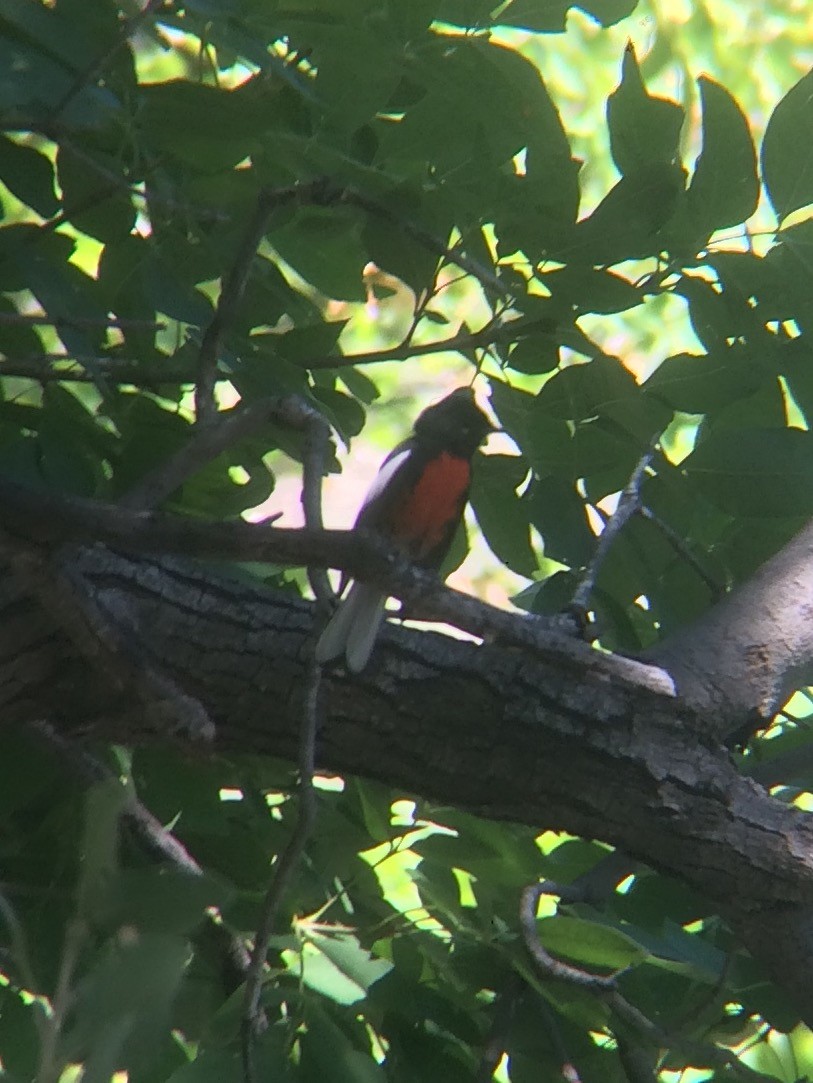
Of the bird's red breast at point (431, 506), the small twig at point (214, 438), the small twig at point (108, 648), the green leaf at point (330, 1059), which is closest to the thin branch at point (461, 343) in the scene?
the small twig at point (214, 438)

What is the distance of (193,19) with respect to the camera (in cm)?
160

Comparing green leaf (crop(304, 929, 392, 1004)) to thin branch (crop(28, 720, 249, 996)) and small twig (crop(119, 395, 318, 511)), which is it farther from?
small twig (crop(119, 395, 318, 511))

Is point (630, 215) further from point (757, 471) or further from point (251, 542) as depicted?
point (251, 542)

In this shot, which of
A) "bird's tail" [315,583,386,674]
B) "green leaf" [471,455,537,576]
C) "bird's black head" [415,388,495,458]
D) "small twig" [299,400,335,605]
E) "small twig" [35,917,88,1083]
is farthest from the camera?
"bird's black head" [415,388,495,458]

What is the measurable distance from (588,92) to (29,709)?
15.2 feet

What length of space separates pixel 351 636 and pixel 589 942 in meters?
0.59

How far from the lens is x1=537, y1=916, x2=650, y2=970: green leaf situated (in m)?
1.81

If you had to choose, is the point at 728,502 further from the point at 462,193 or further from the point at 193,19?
the point at 193,19

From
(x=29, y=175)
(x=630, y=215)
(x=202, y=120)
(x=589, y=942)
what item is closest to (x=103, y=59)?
(x=202, y=120)

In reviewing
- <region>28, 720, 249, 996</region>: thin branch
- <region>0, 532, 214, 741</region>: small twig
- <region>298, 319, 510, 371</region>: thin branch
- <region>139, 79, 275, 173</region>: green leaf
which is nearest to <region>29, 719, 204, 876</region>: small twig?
<region>28, 720, 249, 996</region>: thin branch

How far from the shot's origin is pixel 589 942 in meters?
1.86

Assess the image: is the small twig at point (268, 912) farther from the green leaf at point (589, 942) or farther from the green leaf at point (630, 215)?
the green leaf at point (630, 215)

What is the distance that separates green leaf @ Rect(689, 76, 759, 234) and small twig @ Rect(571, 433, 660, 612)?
1.22 ft

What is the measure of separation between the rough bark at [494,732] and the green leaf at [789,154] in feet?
2.52
